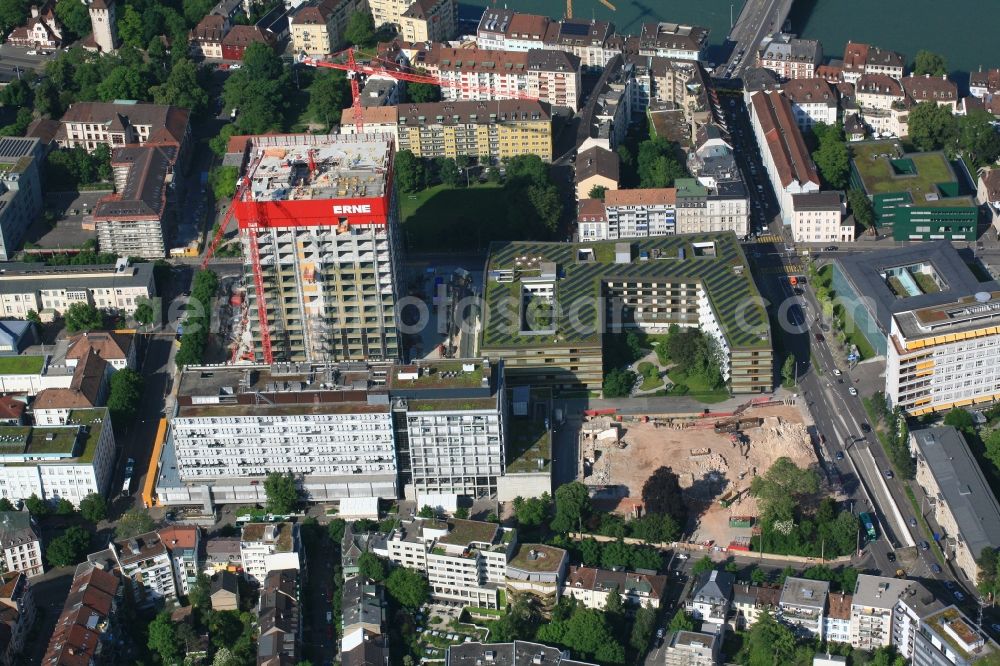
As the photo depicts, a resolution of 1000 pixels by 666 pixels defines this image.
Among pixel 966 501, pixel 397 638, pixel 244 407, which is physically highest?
pixel 244 407

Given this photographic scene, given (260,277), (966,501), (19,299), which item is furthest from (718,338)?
(19,299)

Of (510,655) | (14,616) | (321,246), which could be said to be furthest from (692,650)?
(14,616)

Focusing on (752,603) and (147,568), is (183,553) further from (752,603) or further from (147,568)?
(752,603)

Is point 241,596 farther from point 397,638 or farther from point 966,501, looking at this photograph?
point 966,501

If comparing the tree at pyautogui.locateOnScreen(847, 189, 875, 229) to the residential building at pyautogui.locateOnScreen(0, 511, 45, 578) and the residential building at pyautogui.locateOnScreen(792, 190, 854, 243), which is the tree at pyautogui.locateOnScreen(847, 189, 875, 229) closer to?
the residential building at pyautogui.locateOnScreen(792, 190, 854, 243)

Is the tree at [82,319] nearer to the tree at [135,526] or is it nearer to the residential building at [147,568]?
the tree at [135,526]

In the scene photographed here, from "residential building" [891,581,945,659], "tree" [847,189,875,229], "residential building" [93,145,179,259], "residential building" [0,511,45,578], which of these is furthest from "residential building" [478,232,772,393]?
"residential building" [0,511,45,578]

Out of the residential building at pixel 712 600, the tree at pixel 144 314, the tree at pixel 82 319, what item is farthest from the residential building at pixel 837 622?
the tree at pixel 82 319
